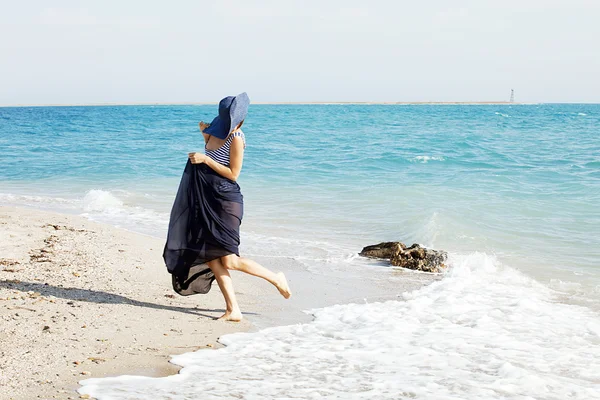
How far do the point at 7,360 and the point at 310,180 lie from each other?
41.8 feet

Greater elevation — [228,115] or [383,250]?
[228,115]

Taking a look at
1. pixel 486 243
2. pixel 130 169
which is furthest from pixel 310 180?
pixel 486 243

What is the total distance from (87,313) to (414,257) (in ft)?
12.9

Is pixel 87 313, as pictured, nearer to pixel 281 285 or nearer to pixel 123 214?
pixel 281 285

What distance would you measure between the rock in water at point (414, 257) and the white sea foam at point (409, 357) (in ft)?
3.93

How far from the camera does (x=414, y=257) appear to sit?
752cm

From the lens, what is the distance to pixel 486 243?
9.10 m

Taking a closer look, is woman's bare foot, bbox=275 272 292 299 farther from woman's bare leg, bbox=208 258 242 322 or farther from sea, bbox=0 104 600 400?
woman's bare leg, bbox=208 258 242 322

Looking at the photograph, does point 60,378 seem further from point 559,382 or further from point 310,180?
point 310,180

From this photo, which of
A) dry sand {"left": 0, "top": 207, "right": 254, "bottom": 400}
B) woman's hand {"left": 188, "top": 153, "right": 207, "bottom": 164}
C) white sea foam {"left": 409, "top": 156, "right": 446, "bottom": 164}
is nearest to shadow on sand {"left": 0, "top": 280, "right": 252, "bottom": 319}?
dry sand {"left": 0, "top": 207, "right": 254, "bottom": 400}

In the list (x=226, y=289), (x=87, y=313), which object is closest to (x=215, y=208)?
(x=226, y=289)

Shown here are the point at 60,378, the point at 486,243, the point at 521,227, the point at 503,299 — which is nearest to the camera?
the point at 60,378

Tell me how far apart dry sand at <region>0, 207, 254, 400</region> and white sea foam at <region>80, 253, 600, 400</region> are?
0.76ft

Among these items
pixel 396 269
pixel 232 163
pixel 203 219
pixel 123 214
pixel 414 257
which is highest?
pixel 232 163
